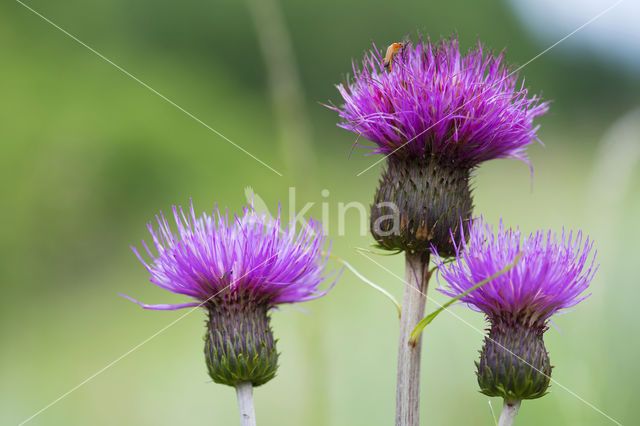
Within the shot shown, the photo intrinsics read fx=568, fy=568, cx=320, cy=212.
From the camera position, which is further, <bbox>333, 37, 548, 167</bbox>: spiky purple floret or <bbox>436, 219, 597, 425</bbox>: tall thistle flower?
<bbox>333, 37, 548, 167</bbox>: spiky purple floret

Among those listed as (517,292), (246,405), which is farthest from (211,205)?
(517,292)

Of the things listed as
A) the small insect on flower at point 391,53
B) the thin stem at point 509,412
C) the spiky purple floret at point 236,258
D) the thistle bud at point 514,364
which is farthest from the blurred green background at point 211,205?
the thin stem at point 509,412

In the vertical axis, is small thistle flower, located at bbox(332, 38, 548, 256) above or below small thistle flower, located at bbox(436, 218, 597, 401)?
above

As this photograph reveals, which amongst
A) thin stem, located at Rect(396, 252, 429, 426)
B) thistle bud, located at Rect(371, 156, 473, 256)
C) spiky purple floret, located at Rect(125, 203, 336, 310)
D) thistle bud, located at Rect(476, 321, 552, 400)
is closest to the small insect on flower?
thistle bud, located at Rect(371, 156, 473, 256)

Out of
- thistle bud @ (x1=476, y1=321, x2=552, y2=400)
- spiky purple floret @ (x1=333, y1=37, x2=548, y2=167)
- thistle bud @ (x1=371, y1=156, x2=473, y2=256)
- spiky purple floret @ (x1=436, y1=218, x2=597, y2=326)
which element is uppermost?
spiky purple floret @ (x1=333, y1=37, x2=548, y2=167)

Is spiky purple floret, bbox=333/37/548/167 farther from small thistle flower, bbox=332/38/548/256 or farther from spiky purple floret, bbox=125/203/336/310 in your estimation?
spiky purple floret, bbox=125/203/336/310

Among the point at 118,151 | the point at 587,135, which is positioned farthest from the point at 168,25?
the point at 587,135
